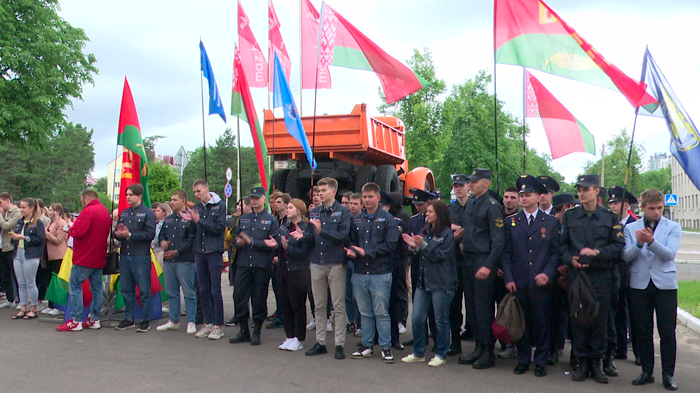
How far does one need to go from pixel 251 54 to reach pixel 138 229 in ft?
27.6

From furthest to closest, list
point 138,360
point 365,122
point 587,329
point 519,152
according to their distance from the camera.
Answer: point 519,152, point 365,122, point 138,360, point 587,329

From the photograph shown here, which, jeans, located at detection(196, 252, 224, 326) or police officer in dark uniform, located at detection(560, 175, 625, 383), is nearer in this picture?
police officer in dark uniform, located at detection(560, 175, 625, 383)

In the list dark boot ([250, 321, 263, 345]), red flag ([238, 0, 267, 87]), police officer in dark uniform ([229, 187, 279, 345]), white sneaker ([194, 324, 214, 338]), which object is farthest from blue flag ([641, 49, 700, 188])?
red flag ([238, 0, 267, 87])

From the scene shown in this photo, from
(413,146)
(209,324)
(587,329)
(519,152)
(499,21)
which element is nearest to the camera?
(587,329)

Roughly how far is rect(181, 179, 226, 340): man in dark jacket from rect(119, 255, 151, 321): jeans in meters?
0.86

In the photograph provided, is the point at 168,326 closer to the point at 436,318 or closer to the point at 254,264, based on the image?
the point at 254,264

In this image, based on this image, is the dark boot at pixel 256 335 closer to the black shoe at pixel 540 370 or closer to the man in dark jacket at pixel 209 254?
the man in dark jacket at pixel 209 254

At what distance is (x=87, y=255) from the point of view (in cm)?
794

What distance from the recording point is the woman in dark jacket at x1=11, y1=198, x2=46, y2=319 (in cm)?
919

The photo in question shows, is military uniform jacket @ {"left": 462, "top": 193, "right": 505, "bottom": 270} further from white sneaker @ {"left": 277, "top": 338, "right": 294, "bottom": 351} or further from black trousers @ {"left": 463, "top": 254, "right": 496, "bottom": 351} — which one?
white sneaker @ {"left": 277, "top": 338, "right": 294, "bottom": 351}

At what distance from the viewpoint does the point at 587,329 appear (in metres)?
5.62

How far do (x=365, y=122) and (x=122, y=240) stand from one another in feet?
18.5

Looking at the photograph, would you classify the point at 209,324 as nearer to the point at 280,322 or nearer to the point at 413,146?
the point at 280,322

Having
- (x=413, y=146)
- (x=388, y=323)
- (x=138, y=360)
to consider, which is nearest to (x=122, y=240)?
(x=138, y=360)
